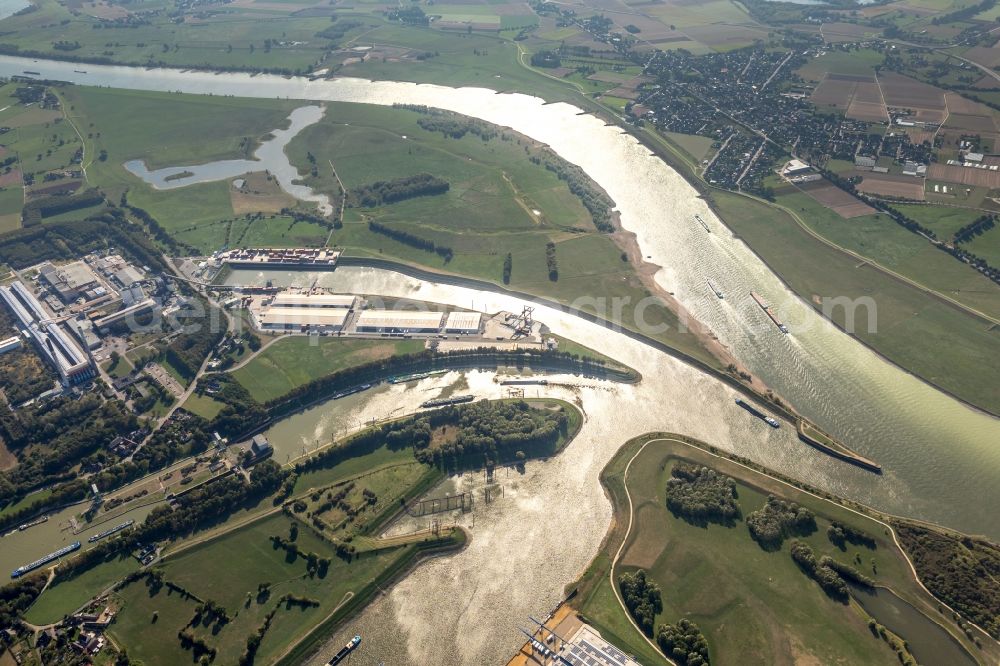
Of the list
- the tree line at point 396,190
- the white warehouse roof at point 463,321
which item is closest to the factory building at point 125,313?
the tree line at point 396,190

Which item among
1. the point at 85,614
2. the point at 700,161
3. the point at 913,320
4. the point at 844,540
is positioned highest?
the point at 700,161

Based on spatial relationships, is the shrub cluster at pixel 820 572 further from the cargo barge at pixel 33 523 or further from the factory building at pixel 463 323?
the cargo barge at pixel 33 523

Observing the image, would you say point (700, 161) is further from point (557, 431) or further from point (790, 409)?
point (557, 431)

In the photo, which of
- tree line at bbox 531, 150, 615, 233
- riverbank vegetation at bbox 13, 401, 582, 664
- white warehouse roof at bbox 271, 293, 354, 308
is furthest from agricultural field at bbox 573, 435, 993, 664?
tree line at bbox 531, 150, 615, 233

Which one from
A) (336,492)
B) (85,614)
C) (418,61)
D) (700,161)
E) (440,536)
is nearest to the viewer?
(85,614)

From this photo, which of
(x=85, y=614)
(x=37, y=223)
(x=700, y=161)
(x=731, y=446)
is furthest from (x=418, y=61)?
(x=85, y=614)

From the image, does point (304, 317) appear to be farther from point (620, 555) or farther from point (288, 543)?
point (620, 555)
